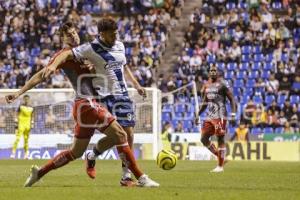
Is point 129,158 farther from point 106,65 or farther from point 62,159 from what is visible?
point 106,65

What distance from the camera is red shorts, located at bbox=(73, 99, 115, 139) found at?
11953mm

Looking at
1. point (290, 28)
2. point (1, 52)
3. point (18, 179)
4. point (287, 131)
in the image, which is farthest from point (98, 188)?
point (1, 52)

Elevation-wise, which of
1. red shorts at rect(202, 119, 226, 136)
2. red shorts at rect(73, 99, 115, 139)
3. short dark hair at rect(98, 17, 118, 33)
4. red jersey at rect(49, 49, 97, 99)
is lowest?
red shorts at rect(202, 119, 226, 136)

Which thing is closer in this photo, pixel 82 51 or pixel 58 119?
pixel 82 51

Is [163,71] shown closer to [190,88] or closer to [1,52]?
[190,88]

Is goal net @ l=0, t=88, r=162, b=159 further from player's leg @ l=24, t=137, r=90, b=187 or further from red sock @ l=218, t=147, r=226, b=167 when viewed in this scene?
player's leg @ l=24, t=137, r=90, b=187

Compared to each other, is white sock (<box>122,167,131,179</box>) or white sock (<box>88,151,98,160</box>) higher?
white sock (<box>88,151,98,160</box>)

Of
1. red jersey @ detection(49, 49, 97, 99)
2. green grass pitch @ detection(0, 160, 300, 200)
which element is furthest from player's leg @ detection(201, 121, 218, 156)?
red jersey @ detection(49, 49, 97, 99)

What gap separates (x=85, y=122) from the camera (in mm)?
12180

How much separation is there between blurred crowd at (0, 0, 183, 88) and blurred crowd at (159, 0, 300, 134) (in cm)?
129

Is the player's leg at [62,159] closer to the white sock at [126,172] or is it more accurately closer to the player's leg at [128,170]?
the player's leg at [128,170]

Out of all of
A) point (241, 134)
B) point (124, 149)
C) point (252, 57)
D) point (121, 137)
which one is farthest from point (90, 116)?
point (252, 57)

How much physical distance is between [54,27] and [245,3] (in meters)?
9.00

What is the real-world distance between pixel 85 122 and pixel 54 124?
1761 cm
